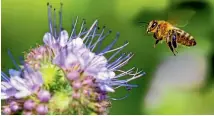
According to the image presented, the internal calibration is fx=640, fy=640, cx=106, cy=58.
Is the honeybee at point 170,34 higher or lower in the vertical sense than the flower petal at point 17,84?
higher

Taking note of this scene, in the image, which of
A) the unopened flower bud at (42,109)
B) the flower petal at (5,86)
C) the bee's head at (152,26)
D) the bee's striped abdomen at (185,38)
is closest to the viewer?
the unopened flower bud at (42,109)

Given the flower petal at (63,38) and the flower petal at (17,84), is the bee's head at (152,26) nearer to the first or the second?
the flower petal at (63,38)

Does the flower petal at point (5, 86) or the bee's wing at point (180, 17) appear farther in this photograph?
the bee's wing at point (180, 17)

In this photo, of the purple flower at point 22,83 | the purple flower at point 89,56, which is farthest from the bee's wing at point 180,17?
the purple flower at point 22,83

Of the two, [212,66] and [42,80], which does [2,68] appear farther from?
[212,66]

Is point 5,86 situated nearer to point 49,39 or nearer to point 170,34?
point 49,39

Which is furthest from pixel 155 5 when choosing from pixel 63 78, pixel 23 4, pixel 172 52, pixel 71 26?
pixel 63 78
